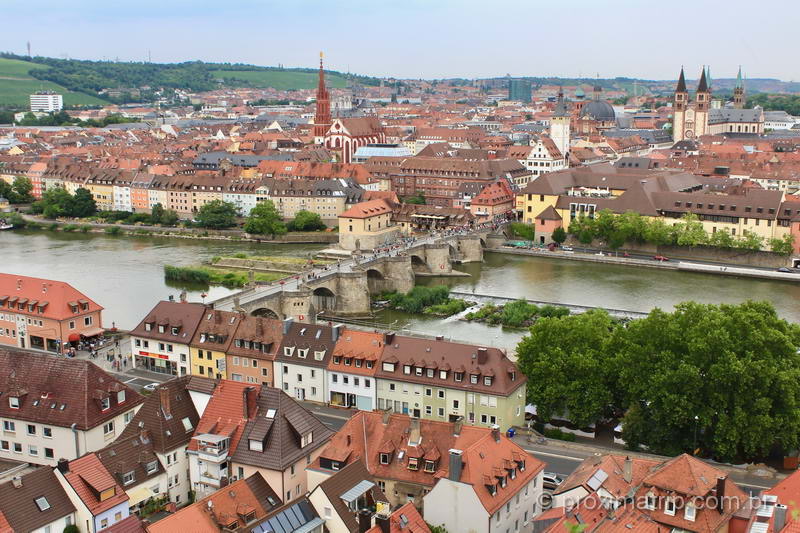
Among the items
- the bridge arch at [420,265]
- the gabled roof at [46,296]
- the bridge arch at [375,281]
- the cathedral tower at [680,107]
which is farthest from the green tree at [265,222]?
the cathedral tower at [680,107]

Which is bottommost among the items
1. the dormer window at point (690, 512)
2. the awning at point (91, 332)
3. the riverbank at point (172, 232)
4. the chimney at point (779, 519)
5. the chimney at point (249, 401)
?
the riverbank at point (172, 232)

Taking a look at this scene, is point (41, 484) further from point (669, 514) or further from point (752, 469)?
point (752, 469)

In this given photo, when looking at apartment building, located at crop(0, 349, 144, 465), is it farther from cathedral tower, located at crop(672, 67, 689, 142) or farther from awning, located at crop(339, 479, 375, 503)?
cathedral tower, located at crop(672, 67, 689, 142)

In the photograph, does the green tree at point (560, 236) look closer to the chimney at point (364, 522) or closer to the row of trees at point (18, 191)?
the chimney at point (364, 522)

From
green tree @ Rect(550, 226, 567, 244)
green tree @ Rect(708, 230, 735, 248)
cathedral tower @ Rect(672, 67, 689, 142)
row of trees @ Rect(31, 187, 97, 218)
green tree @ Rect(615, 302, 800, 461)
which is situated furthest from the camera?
cathedral tower @ Rect(672, 67, 689, 142)

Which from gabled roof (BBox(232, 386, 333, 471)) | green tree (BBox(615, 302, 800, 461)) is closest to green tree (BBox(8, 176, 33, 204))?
gabled roof (BBox(232, 386, 333, 471))

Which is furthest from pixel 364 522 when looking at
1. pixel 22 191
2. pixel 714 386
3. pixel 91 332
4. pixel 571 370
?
pixel 22 191
